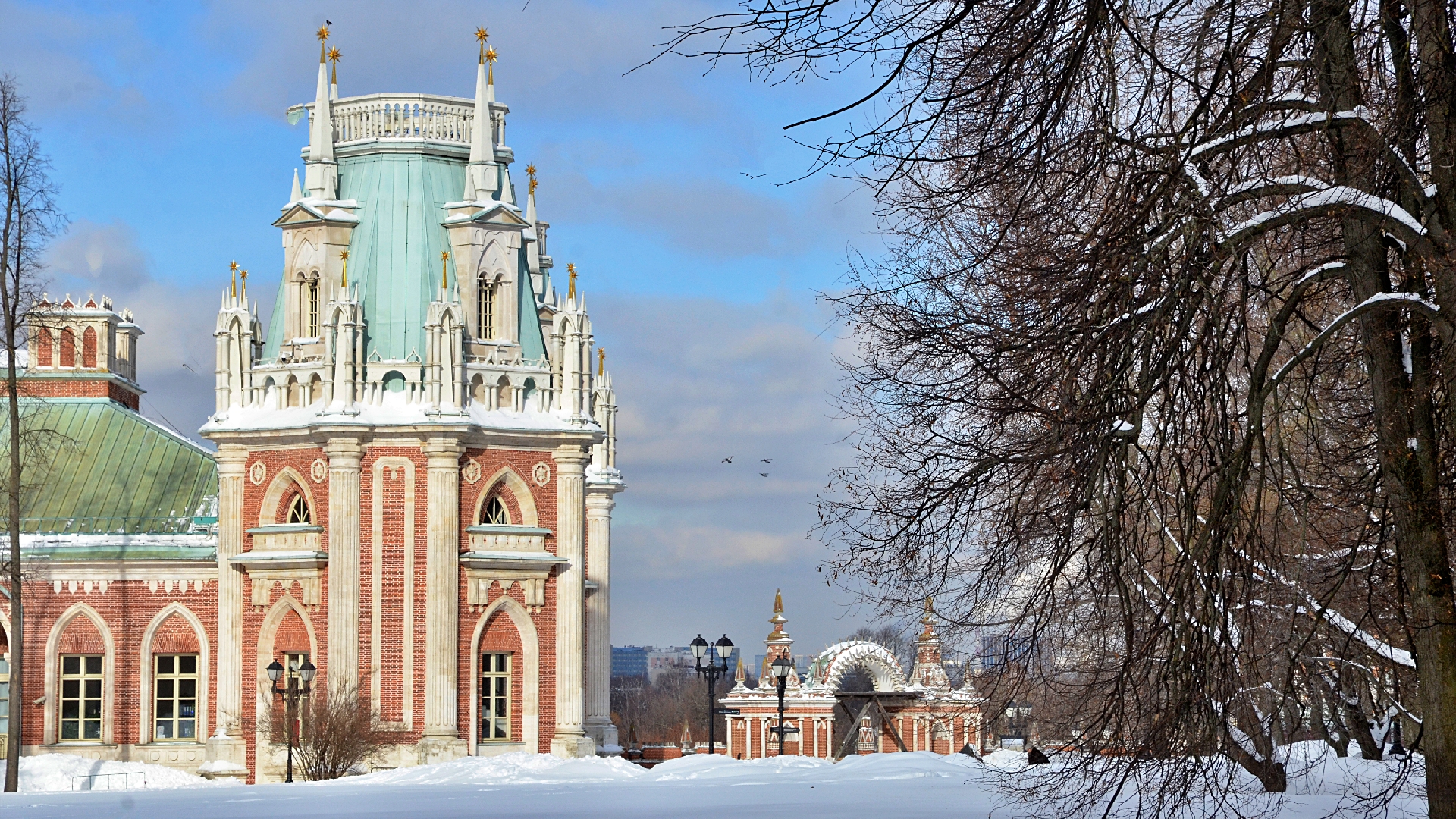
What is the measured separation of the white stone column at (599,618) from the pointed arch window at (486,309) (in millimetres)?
6114

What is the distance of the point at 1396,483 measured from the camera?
428 inches

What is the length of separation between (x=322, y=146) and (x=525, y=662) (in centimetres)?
1177

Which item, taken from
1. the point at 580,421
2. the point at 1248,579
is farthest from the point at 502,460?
the point at 1248,579

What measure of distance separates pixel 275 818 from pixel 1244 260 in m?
8.48

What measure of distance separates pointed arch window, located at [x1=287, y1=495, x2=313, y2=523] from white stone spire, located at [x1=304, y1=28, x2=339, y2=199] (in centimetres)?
640

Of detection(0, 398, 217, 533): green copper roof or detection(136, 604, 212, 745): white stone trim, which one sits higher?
detection(0, 398, 217, 533): green copper roof

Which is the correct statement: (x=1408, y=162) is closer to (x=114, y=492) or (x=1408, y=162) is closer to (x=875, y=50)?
(x=875, y=50)

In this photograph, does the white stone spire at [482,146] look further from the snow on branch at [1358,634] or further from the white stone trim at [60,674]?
the snow on branch at [1358,634]

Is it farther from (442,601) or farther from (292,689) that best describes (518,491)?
(292,689)

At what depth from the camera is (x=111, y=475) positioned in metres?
43.6

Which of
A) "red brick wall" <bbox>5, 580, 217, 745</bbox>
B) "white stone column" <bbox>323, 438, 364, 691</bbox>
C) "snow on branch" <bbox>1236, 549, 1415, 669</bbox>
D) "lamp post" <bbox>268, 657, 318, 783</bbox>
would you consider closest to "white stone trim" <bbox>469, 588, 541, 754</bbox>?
"white stone column" <bbox>323, 438, 364, 691</bbox>

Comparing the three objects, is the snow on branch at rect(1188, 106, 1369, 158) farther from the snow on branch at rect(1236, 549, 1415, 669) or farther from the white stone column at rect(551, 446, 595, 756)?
the white stone column at rect(551, 446, 595, 756)

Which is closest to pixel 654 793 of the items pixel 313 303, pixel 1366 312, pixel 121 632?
pixel 1366 312

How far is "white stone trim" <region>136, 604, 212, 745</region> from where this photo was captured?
132 ft
